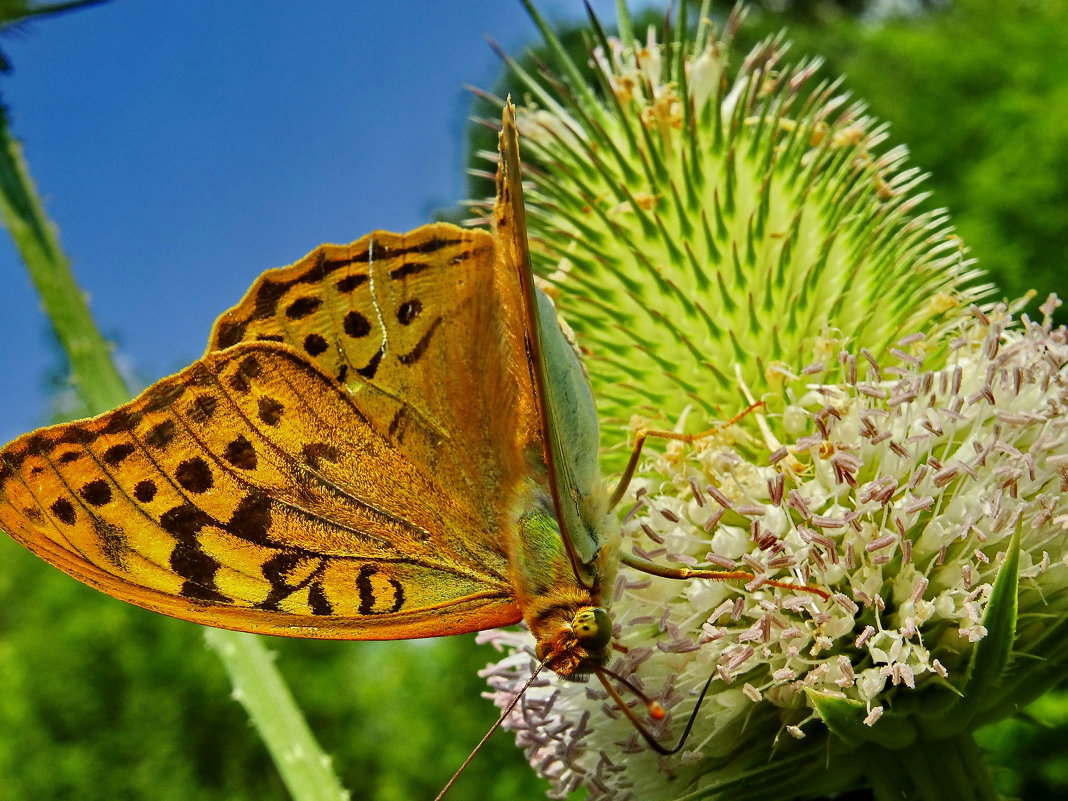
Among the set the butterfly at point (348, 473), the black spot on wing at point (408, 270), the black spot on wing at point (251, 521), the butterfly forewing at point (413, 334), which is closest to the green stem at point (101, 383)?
the butterfly at point (348, 473)

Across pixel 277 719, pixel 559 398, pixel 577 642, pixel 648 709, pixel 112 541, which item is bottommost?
pixel 648 709

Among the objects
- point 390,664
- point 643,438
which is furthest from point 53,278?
point 390,664

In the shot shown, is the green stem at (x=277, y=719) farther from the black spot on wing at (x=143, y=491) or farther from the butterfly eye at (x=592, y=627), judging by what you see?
the butterfly eye at (x=592, y=627)

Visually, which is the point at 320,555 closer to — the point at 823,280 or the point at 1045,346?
the point at 823,280

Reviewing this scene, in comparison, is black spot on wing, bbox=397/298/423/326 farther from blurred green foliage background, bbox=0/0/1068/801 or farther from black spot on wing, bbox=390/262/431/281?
blurred green foliage background, bbox=0/0/1068/801

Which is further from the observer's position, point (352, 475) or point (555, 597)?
point (352, 475)

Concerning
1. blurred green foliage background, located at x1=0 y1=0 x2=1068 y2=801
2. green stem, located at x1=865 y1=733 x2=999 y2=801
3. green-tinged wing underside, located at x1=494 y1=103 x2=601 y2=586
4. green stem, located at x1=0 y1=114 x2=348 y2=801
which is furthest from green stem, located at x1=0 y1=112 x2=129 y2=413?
blurred green foliage background, located at x1=0 y1=0 x2=1068 y2=801

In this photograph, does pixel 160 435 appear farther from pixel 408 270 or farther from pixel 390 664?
pixel 390 664
